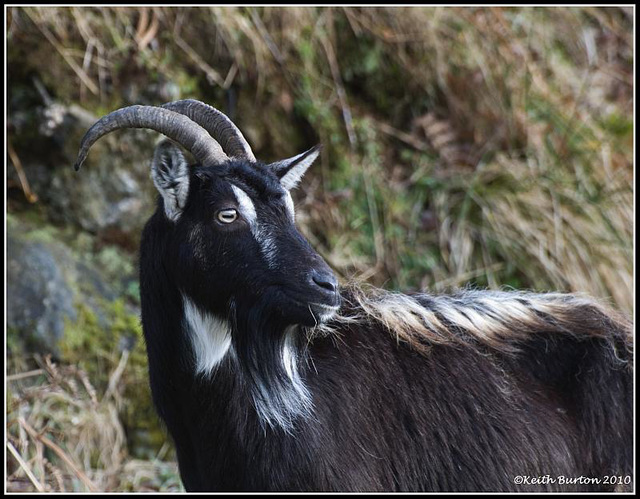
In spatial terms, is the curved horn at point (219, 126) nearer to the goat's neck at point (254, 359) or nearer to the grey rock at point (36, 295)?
the goat's neck at point (254, 359)

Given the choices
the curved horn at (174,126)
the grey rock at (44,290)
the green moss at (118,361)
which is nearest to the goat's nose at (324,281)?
the curved horn at (174,126)

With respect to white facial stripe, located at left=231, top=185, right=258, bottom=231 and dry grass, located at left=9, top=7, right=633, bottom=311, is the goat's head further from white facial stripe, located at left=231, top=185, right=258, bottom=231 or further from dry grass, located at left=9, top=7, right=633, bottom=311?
dry grass, located at left=9, top=7, right=633, bottom=311

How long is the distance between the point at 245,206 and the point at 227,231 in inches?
5.4

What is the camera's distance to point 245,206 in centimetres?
377

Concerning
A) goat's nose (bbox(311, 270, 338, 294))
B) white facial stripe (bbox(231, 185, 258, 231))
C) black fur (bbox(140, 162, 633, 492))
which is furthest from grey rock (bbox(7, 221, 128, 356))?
goat's nose (bbox(311, 270, 338, 294))

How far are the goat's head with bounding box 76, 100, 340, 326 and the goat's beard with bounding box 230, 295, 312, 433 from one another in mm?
89

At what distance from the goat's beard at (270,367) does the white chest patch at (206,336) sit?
54 millimetres

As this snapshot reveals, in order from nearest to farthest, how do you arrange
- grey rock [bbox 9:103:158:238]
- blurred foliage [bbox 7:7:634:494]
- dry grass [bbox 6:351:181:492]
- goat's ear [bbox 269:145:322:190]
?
goat's ear [bbox 269:145:322:190] → dry grass [bbox 6:351:181:492] → grey rock [bbox 9:103:158:238] → blurred foliage [bbox 7:7:634:494]

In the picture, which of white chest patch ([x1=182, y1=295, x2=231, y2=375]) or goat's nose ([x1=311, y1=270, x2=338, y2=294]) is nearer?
goat's nose ([x1=311, y1=270, x2=338, y2=294])

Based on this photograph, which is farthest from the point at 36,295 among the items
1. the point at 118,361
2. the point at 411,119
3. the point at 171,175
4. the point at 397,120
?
the point at 411,119

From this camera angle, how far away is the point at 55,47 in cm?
672

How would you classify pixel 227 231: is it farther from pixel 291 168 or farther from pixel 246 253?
pixel 291 168

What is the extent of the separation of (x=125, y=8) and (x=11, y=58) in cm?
104

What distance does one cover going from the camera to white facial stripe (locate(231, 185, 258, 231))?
376 cm
